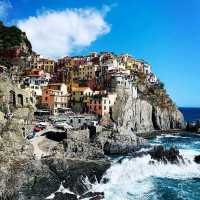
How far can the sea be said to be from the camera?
4725 centimetres

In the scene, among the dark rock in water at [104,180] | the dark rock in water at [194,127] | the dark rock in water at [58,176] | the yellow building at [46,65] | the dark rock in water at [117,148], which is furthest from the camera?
the yellow building at [46,65]

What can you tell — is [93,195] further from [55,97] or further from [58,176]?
[55,97]

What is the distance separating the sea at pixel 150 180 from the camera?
4725 cm

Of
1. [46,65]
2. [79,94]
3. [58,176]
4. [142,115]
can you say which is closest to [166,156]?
[58,176]

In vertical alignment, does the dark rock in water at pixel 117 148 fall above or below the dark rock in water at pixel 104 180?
above

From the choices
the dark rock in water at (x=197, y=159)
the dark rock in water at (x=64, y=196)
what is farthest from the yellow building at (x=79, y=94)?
the dark rock in water at (x=64, y=196)

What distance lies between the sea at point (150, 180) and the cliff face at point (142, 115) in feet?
87.7

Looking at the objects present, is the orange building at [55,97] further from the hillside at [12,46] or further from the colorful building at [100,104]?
the hillside at [12,46]

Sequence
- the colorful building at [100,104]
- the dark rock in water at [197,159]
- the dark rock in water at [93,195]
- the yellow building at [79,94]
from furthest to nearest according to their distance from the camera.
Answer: the yellow building at [79,94]
the colorful building at [100,104]
the dark rock in water at [197,159]
the dark rock in water at [93,195]

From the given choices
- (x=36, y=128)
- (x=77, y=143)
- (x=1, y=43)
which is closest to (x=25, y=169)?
(x=77, y=143)

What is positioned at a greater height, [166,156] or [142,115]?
A: [142,115]

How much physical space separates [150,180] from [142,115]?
49.1 m

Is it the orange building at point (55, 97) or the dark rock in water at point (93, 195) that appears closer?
the dark rock in water at point (93, 195)

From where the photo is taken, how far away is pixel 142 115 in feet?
334
